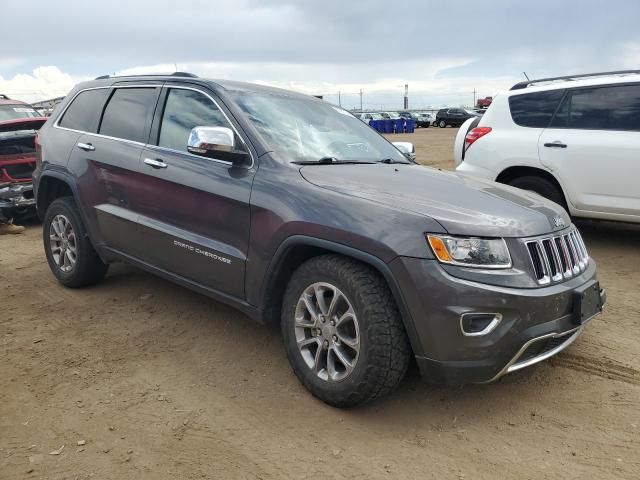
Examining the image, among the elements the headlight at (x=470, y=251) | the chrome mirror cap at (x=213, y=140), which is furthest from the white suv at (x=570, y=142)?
the chrome mirror cap at (x=213, y=140)

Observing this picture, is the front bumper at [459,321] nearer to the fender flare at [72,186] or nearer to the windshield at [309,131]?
the windshield at [309,131]

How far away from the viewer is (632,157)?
5.66m

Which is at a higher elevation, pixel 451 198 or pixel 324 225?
pixel 451 198

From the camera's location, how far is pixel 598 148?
19.3 ft

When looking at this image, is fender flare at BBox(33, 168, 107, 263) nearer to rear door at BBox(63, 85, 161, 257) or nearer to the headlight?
rear door at BBox(63, 85, 161, 257)

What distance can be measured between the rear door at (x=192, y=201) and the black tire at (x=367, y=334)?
26.3 inches

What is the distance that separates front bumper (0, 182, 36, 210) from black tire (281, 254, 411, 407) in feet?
20.0

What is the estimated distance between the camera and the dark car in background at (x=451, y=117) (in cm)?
4505

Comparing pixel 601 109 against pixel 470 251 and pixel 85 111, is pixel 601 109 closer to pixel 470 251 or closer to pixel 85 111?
pixel 470 251

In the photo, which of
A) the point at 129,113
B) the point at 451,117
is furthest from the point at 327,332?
the point at 451,117

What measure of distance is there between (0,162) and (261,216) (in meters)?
5.93

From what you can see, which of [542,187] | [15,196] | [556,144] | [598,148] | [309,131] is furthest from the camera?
[15,196]

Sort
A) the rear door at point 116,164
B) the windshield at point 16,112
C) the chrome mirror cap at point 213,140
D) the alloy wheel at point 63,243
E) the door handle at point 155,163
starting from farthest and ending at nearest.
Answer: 1. the windshield at point 16,112
2. the alloy wheel at point 63,243
3. the rear door at point 116,164
4. the door handle at point 155,163
5. the chrome mirror cap at point 213,140

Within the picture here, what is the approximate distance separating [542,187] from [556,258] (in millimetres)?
3658
